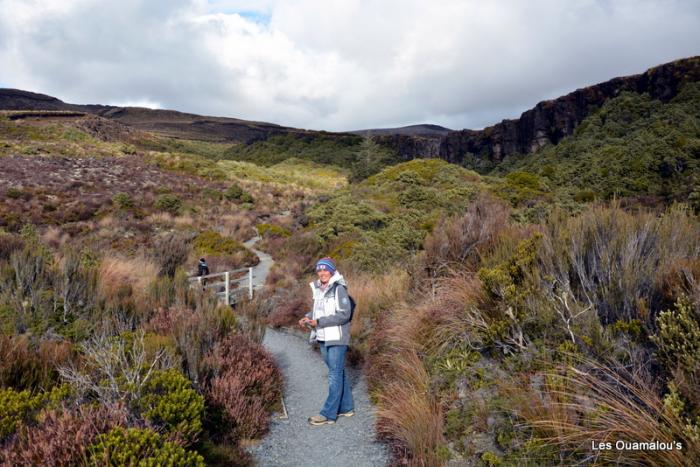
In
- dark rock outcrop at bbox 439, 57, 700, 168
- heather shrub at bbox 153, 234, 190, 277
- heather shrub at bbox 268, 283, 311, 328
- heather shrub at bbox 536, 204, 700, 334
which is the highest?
dark rock outcrop at bbox 439, 57, 700, 168

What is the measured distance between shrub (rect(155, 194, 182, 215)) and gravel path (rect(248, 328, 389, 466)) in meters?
21.3

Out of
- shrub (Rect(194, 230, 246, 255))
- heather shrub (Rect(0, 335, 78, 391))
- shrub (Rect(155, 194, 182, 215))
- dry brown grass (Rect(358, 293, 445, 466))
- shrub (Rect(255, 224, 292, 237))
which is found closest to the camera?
heather shrub (Rect(0, 335, 78, 391))

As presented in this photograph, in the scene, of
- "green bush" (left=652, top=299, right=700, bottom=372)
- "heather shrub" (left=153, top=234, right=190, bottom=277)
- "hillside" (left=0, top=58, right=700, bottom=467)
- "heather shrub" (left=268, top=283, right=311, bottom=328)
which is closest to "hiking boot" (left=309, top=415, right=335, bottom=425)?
"hillside" (left=0, top=58, right=700, bottom=467)

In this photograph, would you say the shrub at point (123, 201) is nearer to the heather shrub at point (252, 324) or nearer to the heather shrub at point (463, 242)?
the heather shrub at point (252, 324)

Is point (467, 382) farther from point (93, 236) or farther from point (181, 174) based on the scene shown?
point (181, 174)

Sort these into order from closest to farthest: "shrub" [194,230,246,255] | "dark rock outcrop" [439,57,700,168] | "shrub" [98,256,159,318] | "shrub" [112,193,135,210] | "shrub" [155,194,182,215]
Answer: "shrub" [98,256,159,318]
"shrub" [194,230,246,255]
"shrub" [112,193,135,210]
"shrub" [155,194,182,215]
"dark rock outcrop" [439,57,700,168]

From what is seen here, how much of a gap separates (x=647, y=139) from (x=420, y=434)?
3247cm

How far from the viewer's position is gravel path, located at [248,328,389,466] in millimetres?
3861

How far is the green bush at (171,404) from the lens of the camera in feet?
9.47

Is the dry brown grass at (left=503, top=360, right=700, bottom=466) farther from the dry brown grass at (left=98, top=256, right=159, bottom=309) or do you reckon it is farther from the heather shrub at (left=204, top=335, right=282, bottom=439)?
the dry brown grass at (left=98, top=256, right=159, bottom=309)

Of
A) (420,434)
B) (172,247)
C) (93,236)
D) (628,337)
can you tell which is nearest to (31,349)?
(420,434)

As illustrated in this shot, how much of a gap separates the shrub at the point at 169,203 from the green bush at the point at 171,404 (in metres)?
23.2

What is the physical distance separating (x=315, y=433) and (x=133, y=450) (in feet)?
8.13

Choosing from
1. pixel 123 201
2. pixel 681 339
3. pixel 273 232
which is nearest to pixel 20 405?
pixel 681 339
